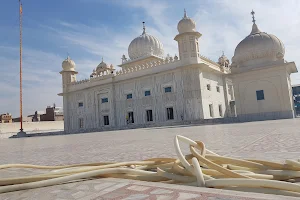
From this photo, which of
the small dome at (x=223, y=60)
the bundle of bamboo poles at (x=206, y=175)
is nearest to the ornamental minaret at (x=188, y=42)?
the small dome at (x=223, y=60)

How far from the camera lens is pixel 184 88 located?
837 inches

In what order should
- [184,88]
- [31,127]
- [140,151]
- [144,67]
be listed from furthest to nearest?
[31,127], [144,67], [184,88], [140,151]

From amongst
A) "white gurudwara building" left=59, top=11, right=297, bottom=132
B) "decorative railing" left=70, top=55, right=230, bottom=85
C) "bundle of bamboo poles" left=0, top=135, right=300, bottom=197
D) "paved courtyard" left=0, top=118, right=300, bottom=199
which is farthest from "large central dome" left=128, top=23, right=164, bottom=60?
"bundle of bamboo poles" left=0, top=135, right=300, bottom=197

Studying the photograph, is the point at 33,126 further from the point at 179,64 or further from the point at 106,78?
the point at 179,64

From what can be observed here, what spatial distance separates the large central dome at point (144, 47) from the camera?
2869 cm

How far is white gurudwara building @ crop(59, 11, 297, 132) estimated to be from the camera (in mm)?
18781

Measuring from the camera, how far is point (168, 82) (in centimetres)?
2222

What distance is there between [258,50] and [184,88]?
657 cm

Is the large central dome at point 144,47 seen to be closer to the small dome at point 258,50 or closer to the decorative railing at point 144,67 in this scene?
the decorative railing at point 144,67

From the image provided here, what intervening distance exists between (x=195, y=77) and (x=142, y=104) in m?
5.69

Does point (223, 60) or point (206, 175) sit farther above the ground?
point (223, 60)

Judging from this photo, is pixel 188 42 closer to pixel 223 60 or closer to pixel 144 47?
pixel 144 47

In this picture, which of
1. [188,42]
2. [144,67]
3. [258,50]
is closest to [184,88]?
[188,42]

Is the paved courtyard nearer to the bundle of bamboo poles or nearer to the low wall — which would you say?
the bundle of bamboo poles
